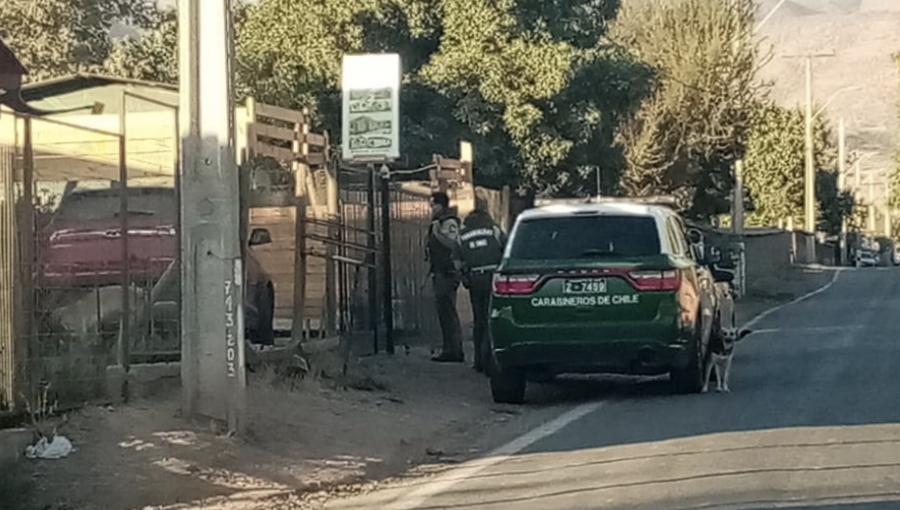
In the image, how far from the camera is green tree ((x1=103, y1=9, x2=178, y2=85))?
31.6 m

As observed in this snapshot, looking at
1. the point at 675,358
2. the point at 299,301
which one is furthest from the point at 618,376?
the point at 299,301

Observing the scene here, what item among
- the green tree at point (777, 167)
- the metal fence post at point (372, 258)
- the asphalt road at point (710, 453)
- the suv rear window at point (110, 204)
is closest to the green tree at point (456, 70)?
the metal fence post at point (372, 258)

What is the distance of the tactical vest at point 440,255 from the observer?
17.6 m

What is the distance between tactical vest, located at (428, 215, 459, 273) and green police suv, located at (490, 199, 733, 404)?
2.68m

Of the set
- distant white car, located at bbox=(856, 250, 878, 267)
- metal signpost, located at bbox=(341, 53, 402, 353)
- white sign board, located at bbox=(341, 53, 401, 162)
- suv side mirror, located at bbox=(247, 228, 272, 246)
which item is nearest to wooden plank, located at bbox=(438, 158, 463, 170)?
metal signpost, located at bbox=(341, 53, 402, 353)

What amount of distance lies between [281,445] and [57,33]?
24.9m

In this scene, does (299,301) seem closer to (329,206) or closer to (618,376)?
(329,206)

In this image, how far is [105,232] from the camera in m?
14.4

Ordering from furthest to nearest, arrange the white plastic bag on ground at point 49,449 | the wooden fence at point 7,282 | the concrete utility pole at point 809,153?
the concrete utility pole at point 809,153
the wooden fence at point 7,282
the white plastic bag on ground at point 49,449

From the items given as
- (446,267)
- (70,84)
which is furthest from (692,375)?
(70,84)

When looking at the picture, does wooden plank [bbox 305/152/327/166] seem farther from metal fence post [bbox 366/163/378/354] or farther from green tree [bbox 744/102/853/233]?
green tree [bbox 744/102/853/233]

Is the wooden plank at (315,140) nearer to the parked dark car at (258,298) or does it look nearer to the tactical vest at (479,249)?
the parked dark car at (258,298)

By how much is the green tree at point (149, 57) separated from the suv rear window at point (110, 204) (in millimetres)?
15954

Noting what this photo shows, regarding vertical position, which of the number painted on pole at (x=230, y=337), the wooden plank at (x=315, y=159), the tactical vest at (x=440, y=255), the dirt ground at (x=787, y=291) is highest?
the wooden plank at (x=315, y=159)
